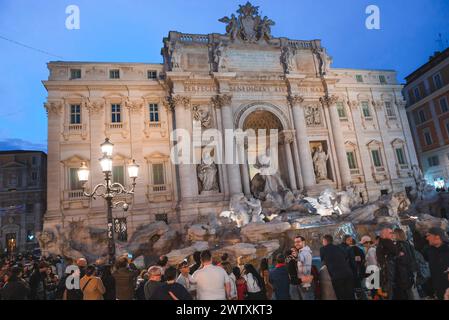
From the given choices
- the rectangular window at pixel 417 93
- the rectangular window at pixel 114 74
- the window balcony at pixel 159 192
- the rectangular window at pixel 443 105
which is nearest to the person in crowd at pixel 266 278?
the window balcony at pixel 159 192

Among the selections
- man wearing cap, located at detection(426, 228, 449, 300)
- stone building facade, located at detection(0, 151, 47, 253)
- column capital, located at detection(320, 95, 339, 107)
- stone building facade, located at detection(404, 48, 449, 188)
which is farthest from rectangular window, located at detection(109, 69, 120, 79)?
stone building facade, located at detection(404, 48, 449, 188)

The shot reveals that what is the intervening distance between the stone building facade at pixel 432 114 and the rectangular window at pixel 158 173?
82.0 feet

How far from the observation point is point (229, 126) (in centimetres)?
2052

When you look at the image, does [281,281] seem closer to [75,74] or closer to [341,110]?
[75,74]

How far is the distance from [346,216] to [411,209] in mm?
7555

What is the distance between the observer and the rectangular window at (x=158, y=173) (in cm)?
1998

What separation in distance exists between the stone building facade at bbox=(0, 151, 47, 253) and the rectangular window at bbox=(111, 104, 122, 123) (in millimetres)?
19767

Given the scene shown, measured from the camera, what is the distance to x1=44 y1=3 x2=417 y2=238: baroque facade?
19234 mm

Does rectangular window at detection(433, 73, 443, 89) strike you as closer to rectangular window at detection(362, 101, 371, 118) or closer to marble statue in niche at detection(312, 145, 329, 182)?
rectangular window at detection(362, 101, 371, 118)

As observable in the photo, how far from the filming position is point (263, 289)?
516cm

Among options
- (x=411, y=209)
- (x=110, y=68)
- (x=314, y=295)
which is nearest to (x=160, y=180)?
(x=110, y=68)

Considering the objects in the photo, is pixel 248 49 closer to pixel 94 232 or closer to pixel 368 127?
pixel 368 127
